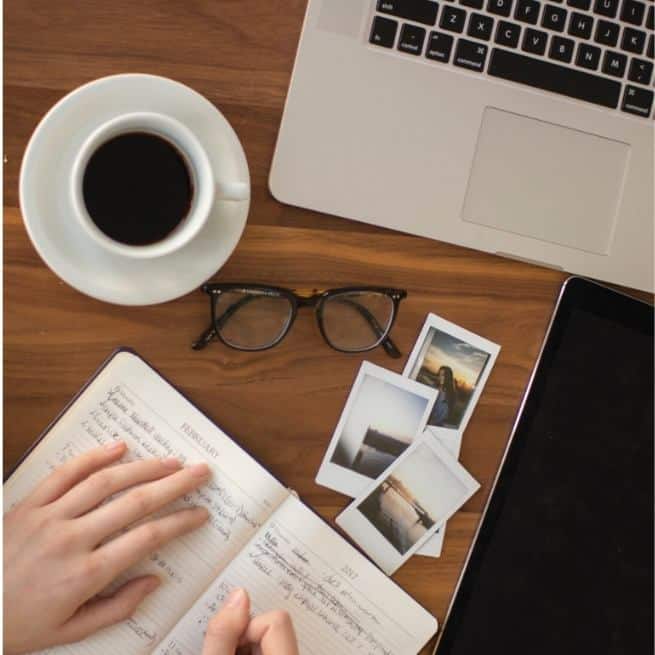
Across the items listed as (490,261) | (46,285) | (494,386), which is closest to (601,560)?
(494,386)

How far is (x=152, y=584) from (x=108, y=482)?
98mm

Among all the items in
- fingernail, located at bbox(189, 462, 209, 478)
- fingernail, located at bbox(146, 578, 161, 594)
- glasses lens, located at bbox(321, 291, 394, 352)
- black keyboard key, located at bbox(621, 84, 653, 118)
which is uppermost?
black keyboard key, located at bbox(621, 84, 653, 118)

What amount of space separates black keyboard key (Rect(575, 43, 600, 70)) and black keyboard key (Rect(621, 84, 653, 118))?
0.04 m

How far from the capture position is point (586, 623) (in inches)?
28.9

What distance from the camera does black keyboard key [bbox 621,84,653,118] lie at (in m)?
0.73

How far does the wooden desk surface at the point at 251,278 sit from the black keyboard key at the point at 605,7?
0.78ft

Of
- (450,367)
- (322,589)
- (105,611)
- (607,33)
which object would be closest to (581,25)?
(607,33)

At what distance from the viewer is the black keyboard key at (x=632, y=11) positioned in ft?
2.36

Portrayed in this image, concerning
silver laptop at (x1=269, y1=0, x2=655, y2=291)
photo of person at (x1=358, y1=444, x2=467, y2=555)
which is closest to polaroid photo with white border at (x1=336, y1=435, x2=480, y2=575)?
photo of person at (x1=358, y1=444, x2=467, y2=555)

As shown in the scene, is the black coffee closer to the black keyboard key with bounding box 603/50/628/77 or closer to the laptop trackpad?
the laptop trackpad

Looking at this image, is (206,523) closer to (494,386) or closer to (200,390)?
(200,390)

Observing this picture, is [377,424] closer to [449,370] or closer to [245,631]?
[449,370]

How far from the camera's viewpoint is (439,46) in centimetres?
69

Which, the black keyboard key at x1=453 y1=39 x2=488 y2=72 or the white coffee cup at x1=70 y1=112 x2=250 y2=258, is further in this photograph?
the black keyboard key at x1=453 y1=39 x2=488 y2=72
